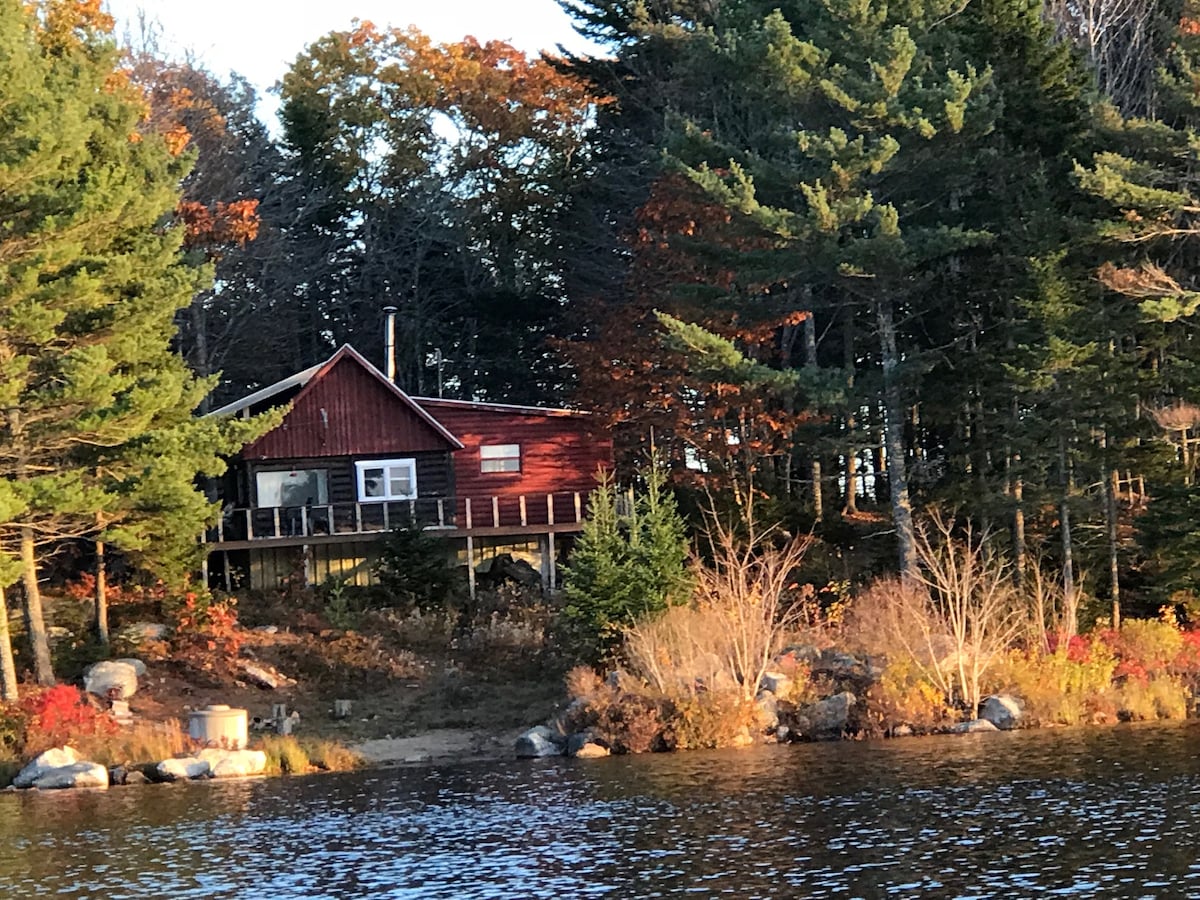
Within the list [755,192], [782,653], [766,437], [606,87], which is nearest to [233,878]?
[782,653]

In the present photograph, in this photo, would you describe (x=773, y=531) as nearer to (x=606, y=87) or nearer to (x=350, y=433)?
(x=350, y=433)

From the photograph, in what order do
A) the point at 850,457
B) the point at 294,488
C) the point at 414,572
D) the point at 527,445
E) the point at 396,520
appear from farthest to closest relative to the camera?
the point at 527,445 → the point at 850,457 → the point at 294,488 → the point at 396,520 → the point at 414,572

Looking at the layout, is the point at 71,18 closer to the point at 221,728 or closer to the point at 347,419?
the point at 347,419

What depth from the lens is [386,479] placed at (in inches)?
1671

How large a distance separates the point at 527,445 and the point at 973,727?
19265mm

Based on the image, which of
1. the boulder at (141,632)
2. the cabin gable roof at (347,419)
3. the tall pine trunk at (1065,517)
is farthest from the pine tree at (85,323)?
the tall pine trunk at (1065,517)

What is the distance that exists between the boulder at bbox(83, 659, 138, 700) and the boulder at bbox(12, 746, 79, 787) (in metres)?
3.77

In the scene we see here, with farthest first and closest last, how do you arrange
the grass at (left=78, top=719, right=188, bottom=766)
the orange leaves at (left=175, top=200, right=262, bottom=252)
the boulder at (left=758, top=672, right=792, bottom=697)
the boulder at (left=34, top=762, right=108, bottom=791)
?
the orange leaves at (left=175, top=200, right=262, bottom=252), the boulder at (left=758, top=672, right=792, bottom=697), the grass at (left=78, top=719, right=188, bottom=766), the boulder at (left=34, top=762, right=108, bottom=791)

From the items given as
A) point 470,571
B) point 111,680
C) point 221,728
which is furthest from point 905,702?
point 111,680

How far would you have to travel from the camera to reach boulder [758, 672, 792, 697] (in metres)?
29.3

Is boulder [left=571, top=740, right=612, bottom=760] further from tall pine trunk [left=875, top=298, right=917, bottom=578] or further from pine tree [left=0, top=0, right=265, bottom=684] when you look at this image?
tall pine trunk [left=875, top=298, right=917, bottom=578]

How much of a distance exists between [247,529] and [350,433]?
4.00 m

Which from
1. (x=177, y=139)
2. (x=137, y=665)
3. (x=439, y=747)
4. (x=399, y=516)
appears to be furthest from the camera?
(x=177, y=139)

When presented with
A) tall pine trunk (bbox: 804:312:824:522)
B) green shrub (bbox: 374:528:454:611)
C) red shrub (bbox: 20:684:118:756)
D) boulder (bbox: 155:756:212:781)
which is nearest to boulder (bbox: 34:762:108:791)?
boulder (bbox: 155:756:212:781)
